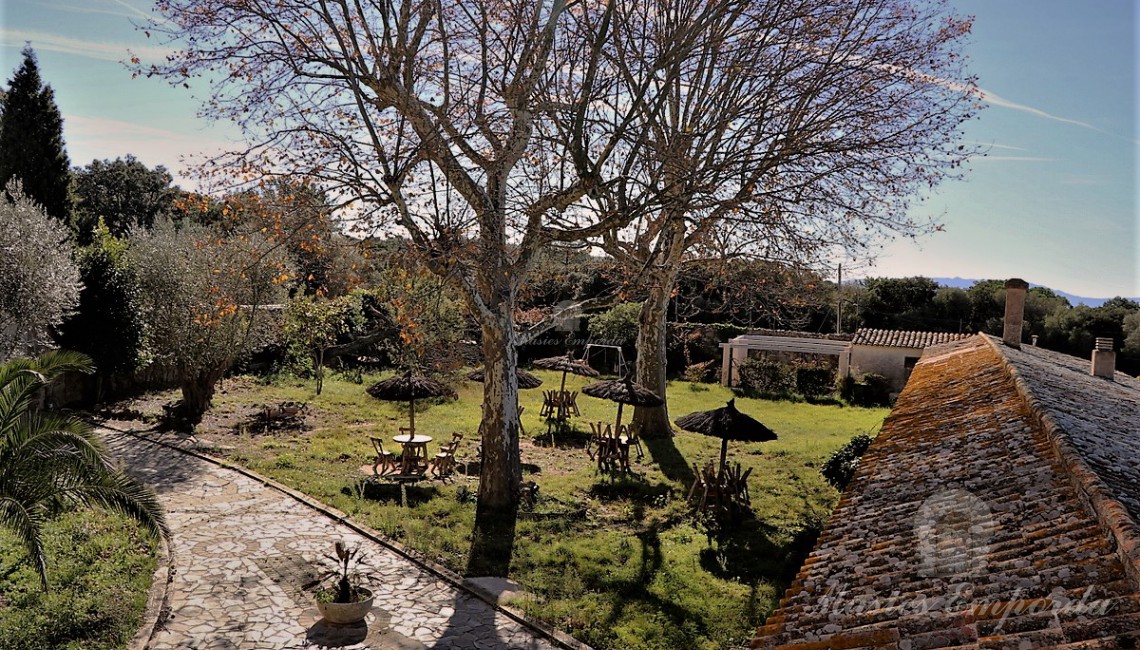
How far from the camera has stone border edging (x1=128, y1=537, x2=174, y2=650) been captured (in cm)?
817

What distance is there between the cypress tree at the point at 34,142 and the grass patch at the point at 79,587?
2313cm

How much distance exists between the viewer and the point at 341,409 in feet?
74.0

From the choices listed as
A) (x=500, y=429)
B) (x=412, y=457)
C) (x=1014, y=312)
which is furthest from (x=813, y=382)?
(x=412, y=457)

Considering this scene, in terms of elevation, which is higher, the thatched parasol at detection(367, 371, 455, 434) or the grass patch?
the thatched parasol at detection(367, 371, 455, 434)

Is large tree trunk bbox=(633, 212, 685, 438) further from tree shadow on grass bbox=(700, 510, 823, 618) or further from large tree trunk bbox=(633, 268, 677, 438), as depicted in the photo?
tree shadow on grass bbox=(700, 510, 823, 618)

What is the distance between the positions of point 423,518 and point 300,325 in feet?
45.2

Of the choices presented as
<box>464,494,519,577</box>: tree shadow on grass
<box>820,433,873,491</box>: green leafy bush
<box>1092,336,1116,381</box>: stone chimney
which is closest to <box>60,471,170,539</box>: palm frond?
<box>464,494,519,577</box>: tree shadow on grass

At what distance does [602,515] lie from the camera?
13.9m

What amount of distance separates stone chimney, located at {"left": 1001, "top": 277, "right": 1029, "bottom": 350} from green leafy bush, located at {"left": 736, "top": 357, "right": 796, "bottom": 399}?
1296 cm

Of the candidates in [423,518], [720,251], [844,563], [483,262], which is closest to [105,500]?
[423,518]

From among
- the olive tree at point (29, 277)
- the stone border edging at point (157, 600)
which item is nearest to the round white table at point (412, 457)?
the stone border edging at point (157, 600)

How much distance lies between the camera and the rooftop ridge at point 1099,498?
11.3 feet

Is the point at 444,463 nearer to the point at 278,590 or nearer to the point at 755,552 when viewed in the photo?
the point at 278,590

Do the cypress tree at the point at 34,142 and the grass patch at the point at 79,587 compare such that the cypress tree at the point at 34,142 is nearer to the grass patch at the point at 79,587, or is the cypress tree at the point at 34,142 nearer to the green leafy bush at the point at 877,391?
the grass patch at the point at 79,587
